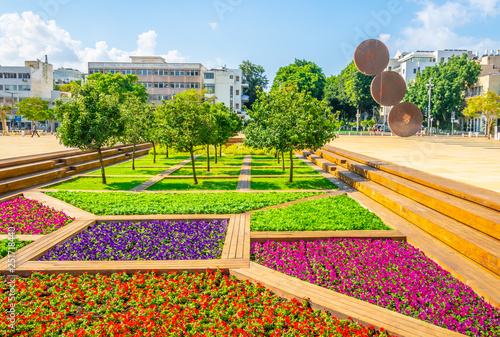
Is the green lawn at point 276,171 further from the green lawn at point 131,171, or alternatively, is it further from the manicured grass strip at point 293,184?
the green lawn at point 131,171

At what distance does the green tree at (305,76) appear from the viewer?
7681 cm

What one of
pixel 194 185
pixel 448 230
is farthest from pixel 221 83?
pixel 448 230

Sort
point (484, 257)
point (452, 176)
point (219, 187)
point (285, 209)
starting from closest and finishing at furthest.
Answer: point (484, 257), point (285, 209), point (452, 176), point (219, 187)

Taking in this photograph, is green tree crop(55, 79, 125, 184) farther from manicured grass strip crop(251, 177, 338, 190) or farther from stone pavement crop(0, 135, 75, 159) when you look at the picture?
manicured grass strip crop(251, 177, 338, 190)

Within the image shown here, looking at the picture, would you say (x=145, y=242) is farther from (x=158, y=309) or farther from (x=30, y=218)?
(x=30, y=218)

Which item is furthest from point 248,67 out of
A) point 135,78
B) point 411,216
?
point 411,216

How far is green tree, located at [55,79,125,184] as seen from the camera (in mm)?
15648

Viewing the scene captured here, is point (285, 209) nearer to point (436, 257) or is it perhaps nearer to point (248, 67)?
point (436, 257)

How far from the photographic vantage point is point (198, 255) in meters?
7.18

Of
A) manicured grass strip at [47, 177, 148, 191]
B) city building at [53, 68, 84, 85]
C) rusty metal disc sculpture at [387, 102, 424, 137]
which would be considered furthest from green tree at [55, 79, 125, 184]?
city building at [53, 68, 84, 85]

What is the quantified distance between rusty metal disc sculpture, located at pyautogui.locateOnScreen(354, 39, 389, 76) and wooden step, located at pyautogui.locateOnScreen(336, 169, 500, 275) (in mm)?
3916

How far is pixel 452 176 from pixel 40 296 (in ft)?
40.0

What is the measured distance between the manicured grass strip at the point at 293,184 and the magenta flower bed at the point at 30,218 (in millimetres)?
7708

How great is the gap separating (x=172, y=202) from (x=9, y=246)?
17.8 ft
